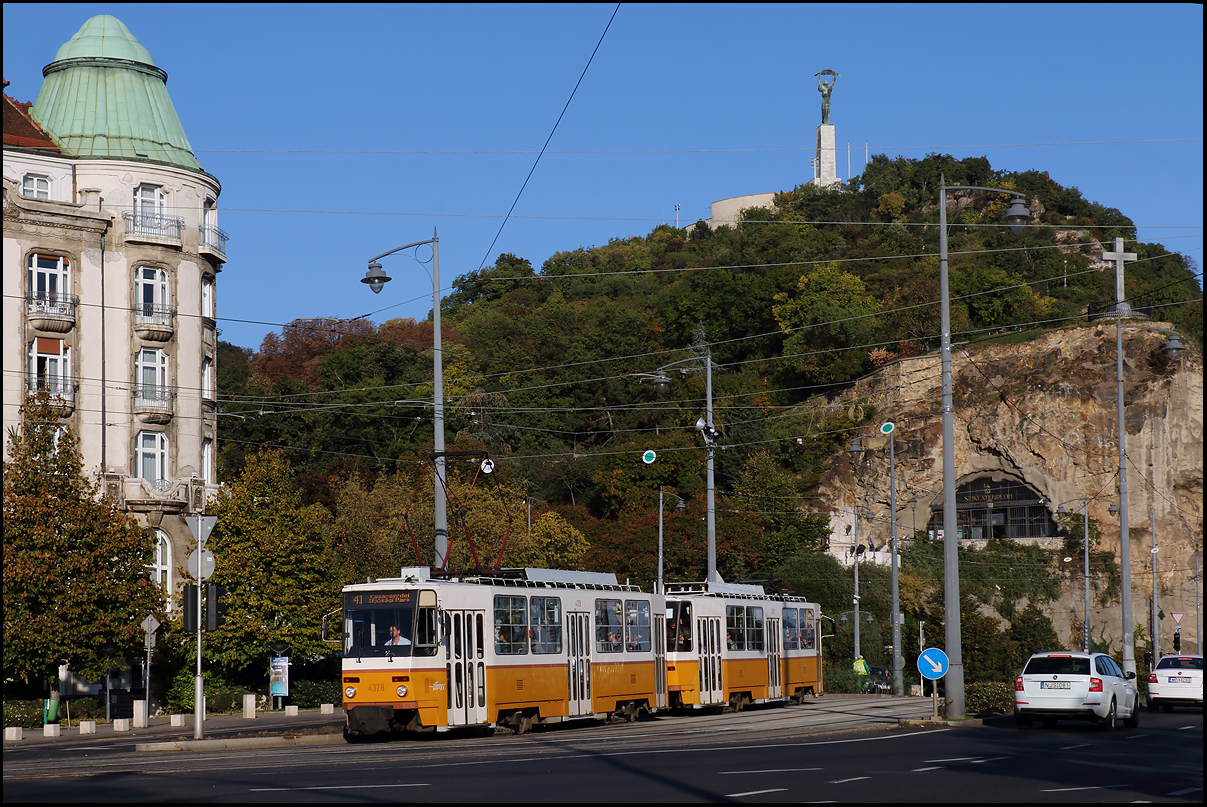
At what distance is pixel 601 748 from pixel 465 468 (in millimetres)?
45805

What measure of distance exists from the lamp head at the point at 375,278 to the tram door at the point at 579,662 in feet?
28.6

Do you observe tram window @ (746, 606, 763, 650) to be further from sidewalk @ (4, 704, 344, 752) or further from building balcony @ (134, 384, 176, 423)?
building balcony @ (134, 384, 176, 423)

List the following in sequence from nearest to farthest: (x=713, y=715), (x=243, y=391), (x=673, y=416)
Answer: (x=713, y=715) < (x=243, y=391) < (x=673, y=416)

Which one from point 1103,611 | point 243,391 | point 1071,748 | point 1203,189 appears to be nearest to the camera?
point 1203,189

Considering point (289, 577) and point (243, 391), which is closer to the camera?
point (289, 577)

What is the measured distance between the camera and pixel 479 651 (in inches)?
958

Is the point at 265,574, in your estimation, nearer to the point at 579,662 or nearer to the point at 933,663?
the point at 579,662

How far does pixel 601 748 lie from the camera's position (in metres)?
20.8

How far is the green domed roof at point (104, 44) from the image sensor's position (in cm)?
4834

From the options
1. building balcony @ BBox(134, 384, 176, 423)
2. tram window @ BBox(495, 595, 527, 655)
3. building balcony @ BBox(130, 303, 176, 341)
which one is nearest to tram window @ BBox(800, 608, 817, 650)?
tram window @ BBox(495, 595, 527, 655)

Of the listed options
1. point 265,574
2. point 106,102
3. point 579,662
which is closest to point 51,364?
point 106,102

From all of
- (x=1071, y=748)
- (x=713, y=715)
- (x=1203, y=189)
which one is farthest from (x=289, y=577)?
(x=1203, y=189)

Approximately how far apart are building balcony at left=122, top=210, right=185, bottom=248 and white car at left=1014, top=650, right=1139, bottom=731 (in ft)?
113

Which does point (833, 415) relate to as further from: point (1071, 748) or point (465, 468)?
point (1071, 748)
